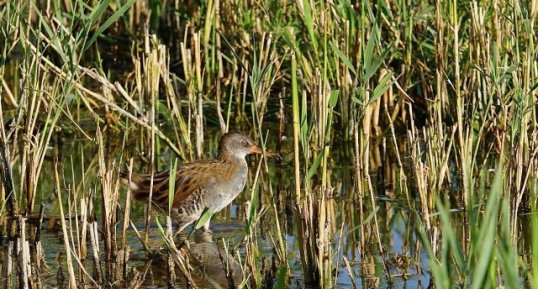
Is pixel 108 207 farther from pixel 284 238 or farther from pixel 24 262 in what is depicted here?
pixel 284 238

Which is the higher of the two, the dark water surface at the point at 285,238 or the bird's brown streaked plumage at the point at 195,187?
the bird's brown streaked plumage at the point at 195,187

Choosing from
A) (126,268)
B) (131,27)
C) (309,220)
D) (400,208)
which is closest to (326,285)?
(309,220)

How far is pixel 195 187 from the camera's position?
25.7 ft

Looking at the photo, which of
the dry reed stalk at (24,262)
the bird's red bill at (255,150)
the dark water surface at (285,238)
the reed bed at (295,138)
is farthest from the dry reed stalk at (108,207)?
the bird's red bill at (255,150)

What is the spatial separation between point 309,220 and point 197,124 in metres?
2.59

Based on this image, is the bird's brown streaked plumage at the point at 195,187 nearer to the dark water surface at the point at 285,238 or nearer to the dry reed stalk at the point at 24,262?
the dark water surface at the point at 285,238

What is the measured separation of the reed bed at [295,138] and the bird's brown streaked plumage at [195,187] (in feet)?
0.45

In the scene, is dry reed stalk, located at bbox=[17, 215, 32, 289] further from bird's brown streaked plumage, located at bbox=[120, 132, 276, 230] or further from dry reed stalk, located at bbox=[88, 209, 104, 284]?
bird's brown streaked plumage, located at bbox=[120, 132, 276, 230]

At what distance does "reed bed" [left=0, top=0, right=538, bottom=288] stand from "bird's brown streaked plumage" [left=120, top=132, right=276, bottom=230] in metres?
0.14

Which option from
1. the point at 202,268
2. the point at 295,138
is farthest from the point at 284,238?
the point at 295,138

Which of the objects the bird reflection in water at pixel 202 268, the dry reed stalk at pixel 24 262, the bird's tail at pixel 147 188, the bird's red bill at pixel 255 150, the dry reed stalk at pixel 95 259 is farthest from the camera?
the bird's red bill at pixel 255 150

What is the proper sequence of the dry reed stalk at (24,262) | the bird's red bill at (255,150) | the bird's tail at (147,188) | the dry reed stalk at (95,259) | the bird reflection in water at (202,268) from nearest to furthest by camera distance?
the dry reed stalk at (24,262), the dry reed stalk at (95,259), the bird reflection in water at (202,268), the bird's tail at (147,188), the bird's red bill at (255,150)

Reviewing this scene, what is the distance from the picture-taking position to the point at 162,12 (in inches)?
448

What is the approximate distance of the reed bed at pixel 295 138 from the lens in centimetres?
628
